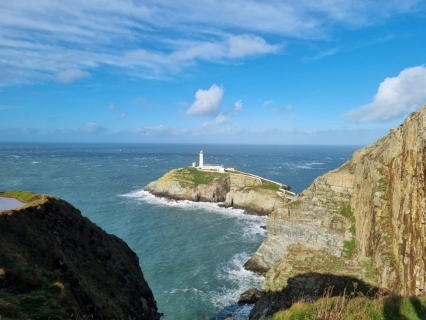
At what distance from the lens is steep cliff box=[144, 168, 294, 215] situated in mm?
79000

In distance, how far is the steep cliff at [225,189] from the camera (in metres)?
79.0

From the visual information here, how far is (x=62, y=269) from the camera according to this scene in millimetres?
18500

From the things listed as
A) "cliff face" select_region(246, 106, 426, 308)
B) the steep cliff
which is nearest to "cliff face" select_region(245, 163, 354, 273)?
"cliff face" select_region(246, 106, 426, 308)

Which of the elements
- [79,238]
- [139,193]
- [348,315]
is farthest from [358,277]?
[139,193]

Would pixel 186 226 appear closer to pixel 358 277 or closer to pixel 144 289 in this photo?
pixel 144 289

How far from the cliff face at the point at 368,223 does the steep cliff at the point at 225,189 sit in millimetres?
36029

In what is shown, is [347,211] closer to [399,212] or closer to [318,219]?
[318,219]

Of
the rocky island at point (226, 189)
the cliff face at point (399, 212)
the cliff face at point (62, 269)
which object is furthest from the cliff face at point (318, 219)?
the rocky island at point (226, 189)

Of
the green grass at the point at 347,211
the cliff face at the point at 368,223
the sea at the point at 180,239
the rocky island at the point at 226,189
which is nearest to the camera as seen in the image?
the cliff face at the point at 368,223

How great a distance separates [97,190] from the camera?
9494cm

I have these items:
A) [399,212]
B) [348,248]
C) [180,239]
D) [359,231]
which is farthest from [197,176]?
[399,212]

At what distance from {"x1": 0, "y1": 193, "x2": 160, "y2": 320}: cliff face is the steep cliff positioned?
5426 cm

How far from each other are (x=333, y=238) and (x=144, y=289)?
20.6 meters

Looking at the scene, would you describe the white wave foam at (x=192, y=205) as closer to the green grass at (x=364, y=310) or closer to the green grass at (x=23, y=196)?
the green grass at (x=23, y=196)
